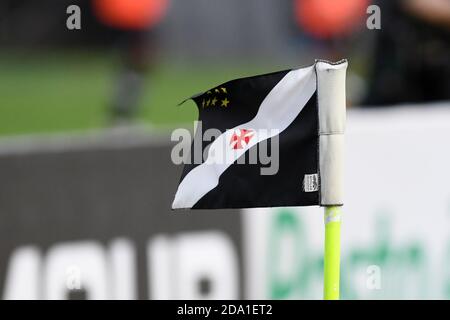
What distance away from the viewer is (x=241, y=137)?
175 inches

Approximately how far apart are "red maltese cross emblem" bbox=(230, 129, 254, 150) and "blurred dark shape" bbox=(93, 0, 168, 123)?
33.2ft

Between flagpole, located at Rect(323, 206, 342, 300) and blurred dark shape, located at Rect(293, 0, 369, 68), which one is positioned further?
blurred dark shape, located at Rect(293, 0, 369, 68)

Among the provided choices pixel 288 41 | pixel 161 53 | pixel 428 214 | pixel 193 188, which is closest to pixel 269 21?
pixel 288 41

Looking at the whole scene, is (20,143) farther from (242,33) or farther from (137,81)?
(242,33)

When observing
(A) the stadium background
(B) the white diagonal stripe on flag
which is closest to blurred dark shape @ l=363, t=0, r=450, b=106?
(A) the stadium background

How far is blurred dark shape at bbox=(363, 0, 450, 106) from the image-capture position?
8.76 m

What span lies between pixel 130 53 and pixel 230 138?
11.3 m

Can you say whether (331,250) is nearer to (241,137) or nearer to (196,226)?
(241,137)

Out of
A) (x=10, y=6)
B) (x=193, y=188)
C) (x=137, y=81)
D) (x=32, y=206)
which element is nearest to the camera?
(x=193, y=188)

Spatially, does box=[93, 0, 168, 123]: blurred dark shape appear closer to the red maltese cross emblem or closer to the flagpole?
the red maltese cross emblem

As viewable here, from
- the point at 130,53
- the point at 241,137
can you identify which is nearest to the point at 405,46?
the point at 241,137

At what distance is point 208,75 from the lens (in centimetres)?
2159

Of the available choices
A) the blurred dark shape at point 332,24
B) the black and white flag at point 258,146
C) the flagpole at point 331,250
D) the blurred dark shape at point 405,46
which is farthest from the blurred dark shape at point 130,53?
the flagpole at point 331,250

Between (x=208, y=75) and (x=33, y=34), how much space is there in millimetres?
2980
